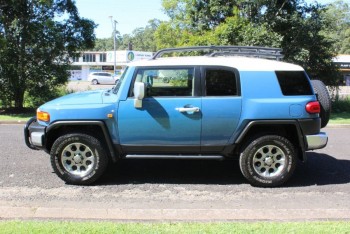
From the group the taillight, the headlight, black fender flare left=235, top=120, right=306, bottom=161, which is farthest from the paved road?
the taillight

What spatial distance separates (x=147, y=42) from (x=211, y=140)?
139m

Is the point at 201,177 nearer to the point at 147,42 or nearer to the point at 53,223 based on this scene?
the point at 53,223

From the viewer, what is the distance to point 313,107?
19.7 ft

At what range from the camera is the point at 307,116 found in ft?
19.6

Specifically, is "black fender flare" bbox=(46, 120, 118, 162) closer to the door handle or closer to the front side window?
the front side window

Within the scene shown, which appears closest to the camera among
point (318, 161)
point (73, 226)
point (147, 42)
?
point (73, 226)

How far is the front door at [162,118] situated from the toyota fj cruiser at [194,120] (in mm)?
14

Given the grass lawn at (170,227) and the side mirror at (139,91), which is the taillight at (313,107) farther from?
the side mirror at (139,91)

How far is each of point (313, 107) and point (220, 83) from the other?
132 centimetres

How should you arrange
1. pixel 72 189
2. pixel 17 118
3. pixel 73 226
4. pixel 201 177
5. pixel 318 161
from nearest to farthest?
pixel 73 226 → pixel 72 189 → pixel 201 177 → pixel 318 161 → pixel 17 118

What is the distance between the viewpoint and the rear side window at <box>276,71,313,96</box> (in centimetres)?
605

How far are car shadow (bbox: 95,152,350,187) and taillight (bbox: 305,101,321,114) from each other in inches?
42.7

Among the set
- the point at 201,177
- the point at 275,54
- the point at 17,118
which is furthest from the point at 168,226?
the point at 17,118

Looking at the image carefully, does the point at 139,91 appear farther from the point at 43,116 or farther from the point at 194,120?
the point at 43,116
